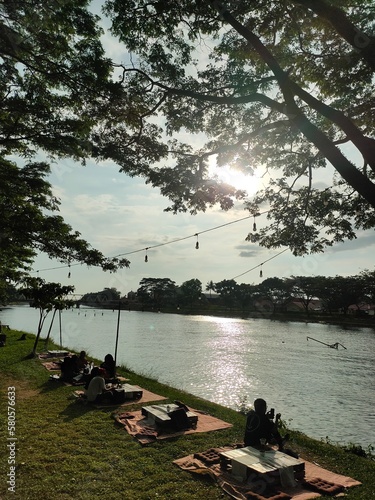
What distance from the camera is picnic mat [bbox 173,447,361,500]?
5984mm

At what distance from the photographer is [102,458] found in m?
7.26

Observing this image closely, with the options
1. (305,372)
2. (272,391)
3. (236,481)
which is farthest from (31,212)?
(305,372)

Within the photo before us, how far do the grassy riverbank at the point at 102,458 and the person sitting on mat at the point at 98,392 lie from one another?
361mm

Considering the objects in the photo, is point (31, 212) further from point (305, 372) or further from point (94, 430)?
point (305, 372)

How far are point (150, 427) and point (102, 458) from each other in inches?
82.8

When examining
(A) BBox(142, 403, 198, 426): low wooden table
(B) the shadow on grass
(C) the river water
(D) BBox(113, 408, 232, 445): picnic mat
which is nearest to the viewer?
(D) BBox(113, 408, 232, 445): picnic mat

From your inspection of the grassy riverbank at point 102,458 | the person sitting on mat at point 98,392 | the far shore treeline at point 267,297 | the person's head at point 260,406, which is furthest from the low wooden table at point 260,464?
the far shore treeline at point 267,297

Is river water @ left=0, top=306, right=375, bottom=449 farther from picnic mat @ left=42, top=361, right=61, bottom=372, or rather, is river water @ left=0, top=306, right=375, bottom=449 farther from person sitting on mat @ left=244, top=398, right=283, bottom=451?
person sitting on mat @ left=244, top=398, right=283, bottom=451

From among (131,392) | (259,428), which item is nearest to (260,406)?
(259,428)

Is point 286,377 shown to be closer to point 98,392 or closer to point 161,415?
point 98,392

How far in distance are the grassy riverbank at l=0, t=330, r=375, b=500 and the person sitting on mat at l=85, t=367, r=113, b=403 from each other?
0.36 metres

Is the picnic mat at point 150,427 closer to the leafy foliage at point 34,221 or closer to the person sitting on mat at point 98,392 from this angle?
the person sitting on mat at point 98,392

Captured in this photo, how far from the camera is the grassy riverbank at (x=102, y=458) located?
600cm

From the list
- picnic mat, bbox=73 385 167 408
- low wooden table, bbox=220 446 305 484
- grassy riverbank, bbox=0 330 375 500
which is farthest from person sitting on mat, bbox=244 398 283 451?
picnic mat, bbox=73 385 167 408
